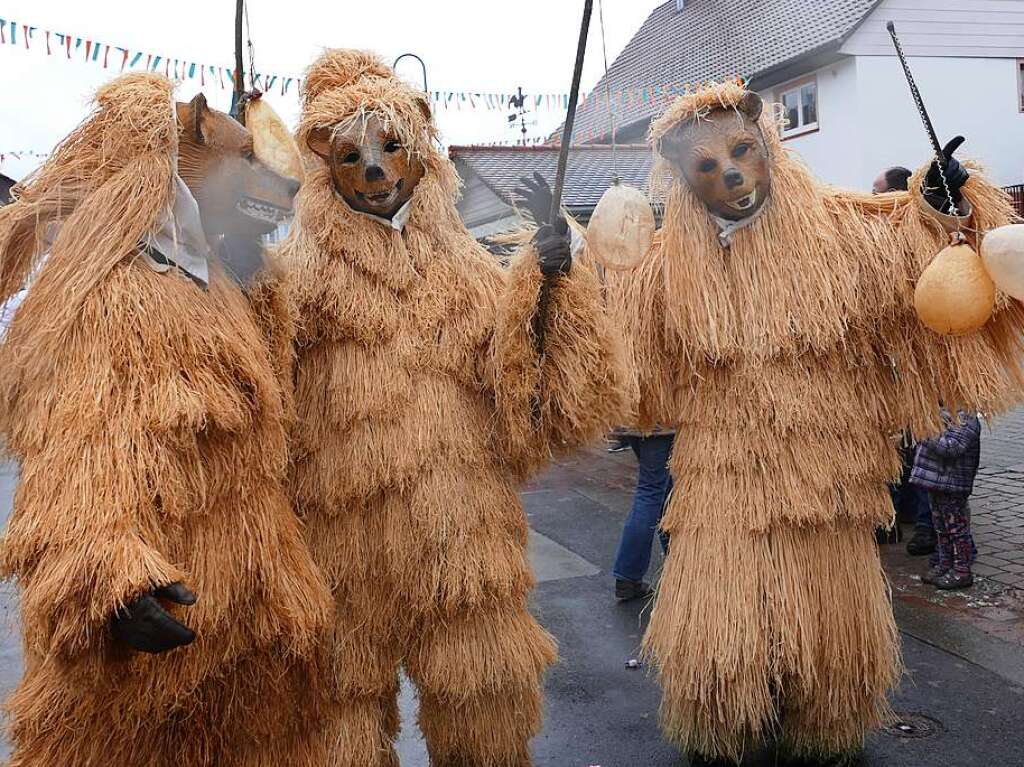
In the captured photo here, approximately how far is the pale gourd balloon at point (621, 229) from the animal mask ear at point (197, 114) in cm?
106

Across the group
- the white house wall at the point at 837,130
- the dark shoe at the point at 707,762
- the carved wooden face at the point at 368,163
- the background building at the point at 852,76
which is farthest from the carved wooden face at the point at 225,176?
the white house wall at the point at 837,130

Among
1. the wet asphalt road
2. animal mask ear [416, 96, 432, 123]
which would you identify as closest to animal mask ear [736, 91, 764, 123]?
animal mask ear [416, 96, 432, 123]

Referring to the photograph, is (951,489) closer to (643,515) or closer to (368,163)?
(643,515)

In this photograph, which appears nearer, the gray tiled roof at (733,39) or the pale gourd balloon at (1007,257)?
the pale gourd balloon at (1007,257)

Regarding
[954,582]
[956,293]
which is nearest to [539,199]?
[956,293]

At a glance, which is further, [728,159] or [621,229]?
[728,159]

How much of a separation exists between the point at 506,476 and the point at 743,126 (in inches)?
47.6

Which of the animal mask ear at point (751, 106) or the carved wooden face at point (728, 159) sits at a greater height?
the animal mask ear at point (751, 106)

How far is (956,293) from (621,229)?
0.88m

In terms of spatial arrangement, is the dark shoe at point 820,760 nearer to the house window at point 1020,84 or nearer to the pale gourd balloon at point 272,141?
the pale gourd balloon at point 272,141

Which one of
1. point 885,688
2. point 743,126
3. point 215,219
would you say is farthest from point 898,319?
point 215,219

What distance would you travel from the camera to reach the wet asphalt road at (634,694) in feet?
9.95

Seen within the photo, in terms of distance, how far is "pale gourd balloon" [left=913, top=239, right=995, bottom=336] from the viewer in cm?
234

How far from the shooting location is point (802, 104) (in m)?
13.7
